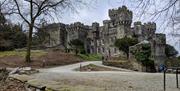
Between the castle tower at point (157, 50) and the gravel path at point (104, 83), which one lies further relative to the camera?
the castle tower at point (157, 50)

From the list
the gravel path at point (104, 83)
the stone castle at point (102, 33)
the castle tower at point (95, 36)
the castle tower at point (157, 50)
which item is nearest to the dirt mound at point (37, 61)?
the castle tower at point (157, 50)

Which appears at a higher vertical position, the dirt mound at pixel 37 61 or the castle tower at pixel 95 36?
the castle tower at pixel 95 36

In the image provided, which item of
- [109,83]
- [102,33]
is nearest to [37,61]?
[109,83]

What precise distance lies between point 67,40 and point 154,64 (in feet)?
220

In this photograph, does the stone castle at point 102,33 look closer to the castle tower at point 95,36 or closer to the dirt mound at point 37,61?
the castle tower at point 95,36

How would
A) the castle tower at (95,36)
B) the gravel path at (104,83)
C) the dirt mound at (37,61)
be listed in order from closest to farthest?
the gravel path at (104,83) < the dirt mound at (37,61) < the castle tower at (95,36)

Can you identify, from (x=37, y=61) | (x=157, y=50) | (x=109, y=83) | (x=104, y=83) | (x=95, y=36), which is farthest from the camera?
(x=95, y=36)

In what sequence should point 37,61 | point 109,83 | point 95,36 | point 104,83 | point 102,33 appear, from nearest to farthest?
point 104,83 → point 109,83 → point 37,61 → point 102,33 → point 95,36

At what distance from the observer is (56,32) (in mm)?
110750

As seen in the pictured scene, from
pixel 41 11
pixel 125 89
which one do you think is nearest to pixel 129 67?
pixel 41 11

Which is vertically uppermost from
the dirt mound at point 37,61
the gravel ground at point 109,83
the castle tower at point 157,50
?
the castle tower at point 157,50

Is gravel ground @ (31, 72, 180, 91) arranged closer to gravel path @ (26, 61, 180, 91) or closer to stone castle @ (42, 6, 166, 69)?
gravel path @ (26, 61, 180, 91)

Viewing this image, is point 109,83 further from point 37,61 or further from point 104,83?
Result: point 37,61

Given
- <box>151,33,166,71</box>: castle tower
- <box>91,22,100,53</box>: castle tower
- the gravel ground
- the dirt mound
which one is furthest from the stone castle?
the gravel ground
